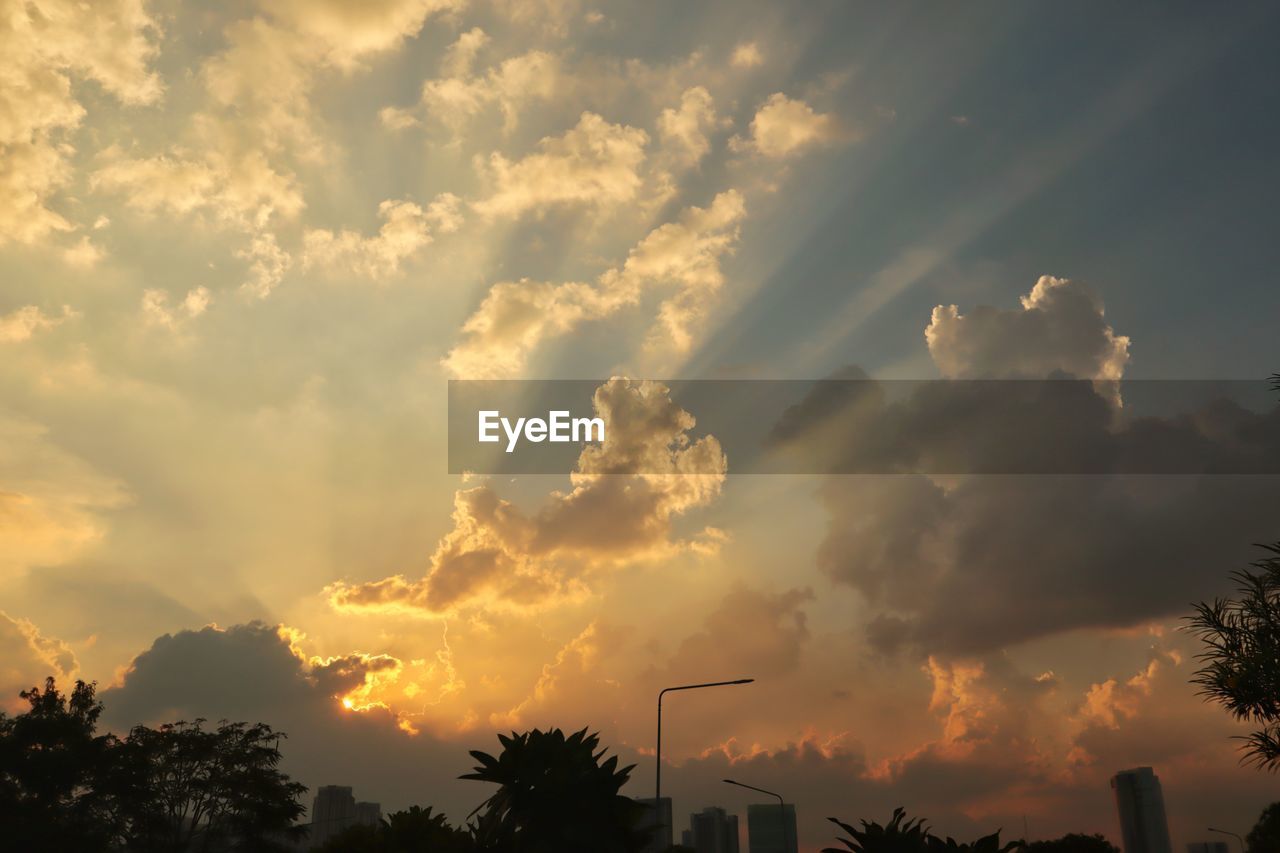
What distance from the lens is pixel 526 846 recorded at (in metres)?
34.5

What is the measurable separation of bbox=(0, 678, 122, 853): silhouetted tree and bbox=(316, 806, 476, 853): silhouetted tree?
3268cm

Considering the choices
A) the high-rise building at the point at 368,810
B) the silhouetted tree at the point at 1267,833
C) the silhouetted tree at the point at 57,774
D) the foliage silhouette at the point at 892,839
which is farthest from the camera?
the high-rise building at the point at 368,810

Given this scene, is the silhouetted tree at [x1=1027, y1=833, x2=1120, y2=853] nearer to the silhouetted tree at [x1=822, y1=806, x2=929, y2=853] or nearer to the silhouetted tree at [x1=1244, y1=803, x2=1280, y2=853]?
the silhouetted tree at [x1=1244, y1=803, x2=1280, y2=853]

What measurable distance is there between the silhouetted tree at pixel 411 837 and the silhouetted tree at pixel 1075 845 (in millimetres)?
109141

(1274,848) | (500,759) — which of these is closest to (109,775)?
(500,759)

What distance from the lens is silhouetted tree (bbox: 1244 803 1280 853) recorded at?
90688 millimetres

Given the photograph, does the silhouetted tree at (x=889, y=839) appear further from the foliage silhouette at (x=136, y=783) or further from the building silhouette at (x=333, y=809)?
the building silhouette at (x=333, y=809)

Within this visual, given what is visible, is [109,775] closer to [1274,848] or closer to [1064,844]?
[1274,848]

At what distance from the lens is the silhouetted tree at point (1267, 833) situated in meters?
90.7

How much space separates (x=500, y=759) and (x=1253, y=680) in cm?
3178

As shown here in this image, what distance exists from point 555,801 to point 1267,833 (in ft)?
309

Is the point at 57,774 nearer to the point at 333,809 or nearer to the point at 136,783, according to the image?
the point at 136,783

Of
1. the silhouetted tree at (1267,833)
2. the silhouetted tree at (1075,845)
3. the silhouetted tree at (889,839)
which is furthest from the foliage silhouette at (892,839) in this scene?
the silhouetted tree at (1075,845)

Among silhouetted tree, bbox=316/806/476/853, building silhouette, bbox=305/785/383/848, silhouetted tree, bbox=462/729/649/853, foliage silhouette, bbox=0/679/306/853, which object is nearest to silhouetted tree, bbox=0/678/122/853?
foliage silhouette, bbox=0/679/306/853
